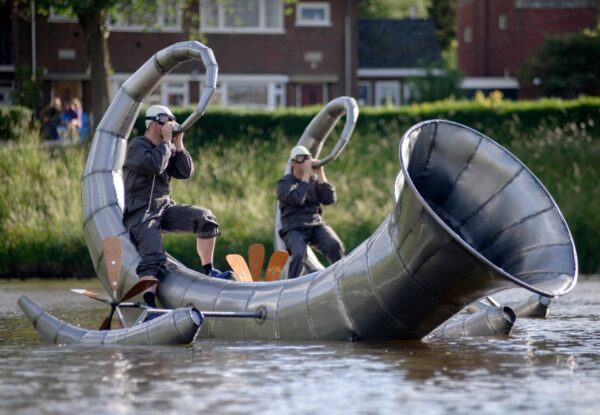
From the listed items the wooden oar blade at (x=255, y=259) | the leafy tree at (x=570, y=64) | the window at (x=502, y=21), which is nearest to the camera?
the wooden oar blade at (x=255, y=259)

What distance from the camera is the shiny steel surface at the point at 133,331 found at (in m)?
14.2

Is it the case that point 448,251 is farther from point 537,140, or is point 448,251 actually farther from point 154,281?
point 537,140

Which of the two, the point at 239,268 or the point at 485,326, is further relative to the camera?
the point at 239,268

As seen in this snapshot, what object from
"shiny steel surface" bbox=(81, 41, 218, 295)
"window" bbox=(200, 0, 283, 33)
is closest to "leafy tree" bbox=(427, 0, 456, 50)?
"window" bbox=(200, 0, 283, 33)

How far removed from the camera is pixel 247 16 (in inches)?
2244

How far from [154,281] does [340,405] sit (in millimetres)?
4694

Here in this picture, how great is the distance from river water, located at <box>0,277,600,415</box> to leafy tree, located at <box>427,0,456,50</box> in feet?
232

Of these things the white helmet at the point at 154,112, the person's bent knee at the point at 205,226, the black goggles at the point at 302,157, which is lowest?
the person's bent knee at the point at 205,226

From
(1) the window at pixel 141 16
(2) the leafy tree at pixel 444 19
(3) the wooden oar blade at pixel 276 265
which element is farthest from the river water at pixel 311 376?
(2) the leafy tree at pixel 444 19

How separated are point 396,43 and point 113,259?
52821mm

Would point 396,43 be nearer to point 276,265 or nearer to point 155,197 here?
point 276,265

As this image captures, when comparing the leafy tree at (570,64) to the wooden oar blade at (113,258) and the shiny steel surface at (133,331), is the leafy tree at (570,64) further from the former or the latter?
the shiny steel surface at (133,331)

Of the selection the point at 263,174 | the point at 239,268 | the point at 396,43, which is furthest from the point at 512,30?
the point at 239,268

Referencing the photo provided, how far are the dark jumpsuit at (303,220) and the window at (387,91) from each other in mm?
46606
